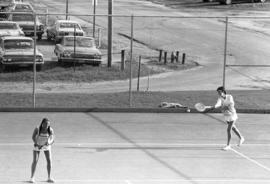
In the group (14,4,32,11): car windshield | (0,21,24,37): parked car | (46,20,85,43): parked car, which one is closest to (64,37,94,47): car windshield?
(0,21,24,37): parked car

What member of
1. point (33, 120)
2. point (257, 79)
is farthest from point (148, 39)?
point (33, 120)

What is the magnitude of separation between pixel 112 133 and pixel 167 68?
1516 cm

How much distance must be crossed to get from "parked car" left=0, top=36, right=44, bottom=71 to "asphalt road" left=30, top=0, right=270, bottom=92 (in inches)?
115

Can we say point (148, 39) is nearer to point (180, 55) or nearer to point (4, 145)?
point (180, 55)

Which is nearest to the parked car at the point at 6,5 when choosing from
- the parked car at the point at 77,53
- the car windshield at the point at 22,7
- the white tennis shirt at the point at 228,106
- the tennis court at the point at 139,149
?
the car windshield at the point at 22,7

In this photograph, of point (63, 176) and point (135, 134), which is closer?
point (63, 176)

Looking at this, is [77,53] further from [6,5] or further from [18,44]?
[6,5]

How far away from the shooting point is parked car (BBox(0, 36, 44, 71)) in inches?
1332

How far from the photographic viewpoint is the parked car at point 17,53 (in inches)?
1332

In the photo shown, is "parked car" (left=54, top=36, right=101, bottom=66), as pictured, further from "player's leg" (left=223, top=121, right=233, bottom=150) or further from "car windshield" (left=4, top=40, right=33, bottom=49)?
"player's leg" (left=223, top=121, right=233, bottom=150)

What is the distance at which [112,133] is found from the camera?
24438mm

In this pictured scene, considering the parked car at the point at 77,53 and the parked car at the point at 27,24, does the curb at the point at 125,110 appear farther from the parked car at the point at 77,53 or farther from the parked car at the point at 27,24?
the parked car at the point at 27,24

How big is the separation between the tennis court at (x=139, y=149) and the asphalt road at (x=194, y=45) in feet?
20.7

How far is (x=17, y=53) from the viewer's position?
3419 cm
